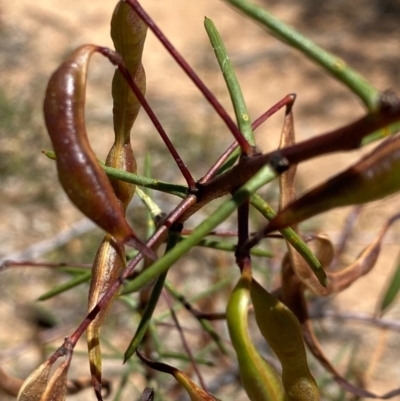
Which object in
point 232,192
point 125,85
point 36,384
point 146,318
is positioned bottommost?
point 36,384

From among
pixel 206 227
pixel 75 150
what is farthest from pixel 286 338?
pixel 75 150

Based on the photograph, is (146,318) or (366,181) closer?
(366,181)

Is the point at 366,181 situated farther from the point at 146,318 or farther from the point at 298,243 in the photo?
the point at 146,318

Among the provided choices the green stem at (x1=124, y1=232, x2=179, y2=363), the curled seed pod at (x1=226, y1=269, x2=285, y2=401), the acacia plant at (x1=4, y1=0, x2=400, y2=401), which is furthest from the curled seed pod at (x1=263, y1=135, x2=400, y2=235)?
the green stem at (x1=124, y1=232, x2=179, y2=363)

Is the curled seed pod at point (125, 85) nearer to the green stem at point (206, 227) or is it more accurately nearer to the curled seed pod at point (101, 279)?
the curled seed pod at point (101, 279)

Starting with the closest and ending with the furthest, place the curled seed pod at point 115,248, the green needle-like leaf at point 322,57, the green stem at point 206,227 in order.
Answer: the green needle-like leaf at point 322,57
the green stem at point 206,227
the curled seed pod at point 115,248

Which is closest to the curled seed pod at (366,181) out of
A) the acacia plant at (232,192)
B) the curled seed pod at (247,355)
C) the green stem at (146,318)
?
the acacia plant at (232,192)

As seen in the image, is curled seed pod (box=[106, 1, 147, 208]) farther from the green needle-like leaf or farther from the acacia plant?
the green needle-like leaf
